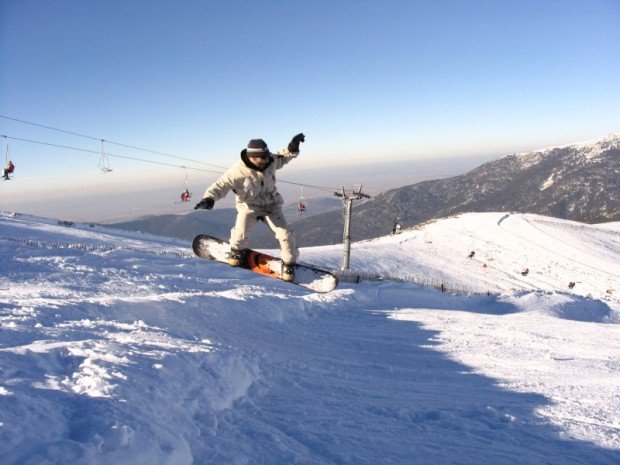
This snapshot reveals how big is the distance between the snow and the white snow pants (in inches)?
76.3

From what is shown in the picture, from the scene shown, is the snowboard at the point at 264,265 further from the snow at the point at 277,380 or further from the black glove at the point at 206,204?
the black glove at the point at 206,204

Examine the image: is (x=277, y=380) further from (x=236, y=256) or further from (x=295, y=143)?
(x=295, y=143)

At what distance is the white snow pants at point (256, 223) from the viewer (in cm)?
819

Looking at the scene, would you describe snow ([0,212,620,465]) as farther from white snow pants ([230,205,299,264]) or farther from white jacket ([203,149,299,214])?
white jacket ([203,149,299,214])

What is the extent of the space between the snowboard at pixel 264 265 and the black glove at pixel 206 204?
8.04ft

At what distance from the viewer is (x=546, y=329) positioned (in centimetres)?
1368

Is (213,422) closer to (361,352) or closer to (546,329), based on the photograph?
(361,352)

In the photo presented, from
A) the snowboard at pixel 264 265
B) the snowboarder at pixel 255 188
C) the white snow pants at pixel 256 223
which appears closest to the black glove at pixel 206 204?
the snowboarder at pixel 255 188

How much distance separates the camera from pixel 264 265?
32.0 ft

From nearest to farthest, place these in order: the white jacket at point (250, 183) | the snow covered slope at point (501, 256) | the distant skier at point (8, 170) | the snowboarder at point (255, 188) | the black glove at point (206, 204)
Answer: the black glove at point (206, 204) → the snowboarder at point (255, 188) → the white jacket at point (250, 183) → the distant skier at point (8, 170) → the snow covered slope at point (501, 256)

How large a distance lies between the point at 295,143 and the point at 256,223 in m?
1.88

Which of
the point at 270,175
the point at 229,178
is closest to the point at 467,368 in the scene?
the point at 270,175

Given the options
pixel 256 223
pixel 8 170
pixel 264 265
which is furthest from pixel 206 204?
pixel 8 170

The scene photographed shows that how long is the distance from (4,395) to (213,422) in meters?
2.10
